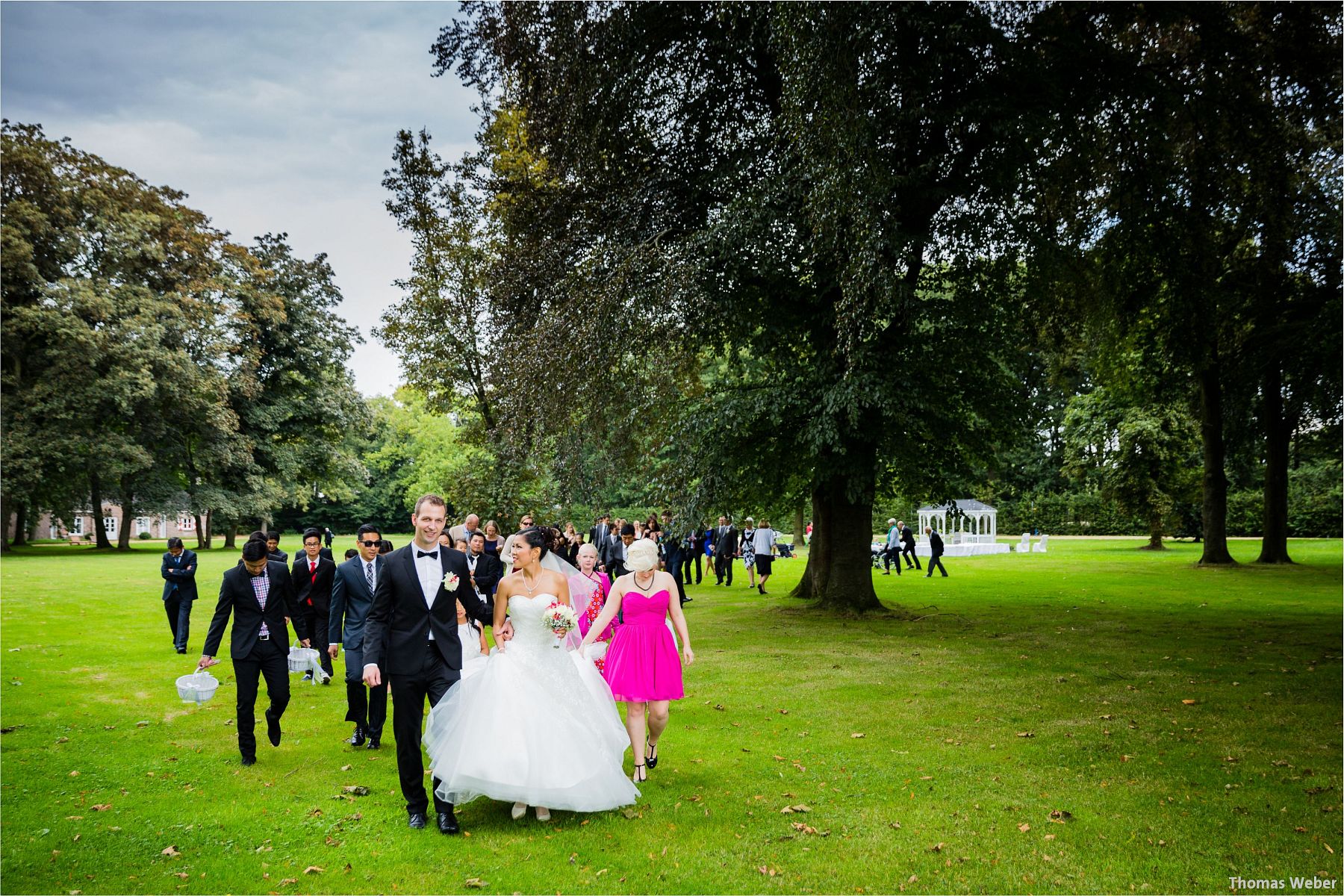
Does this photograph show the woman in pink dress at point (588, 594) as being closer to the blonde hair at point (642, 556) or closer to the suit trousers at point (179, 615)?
the blonde hair at point (642, 556)

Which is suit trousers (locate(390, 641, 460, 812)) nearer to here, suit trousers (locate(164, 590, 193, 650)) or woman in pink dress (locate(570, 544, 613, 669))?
woman in pink dress (locate(570, 544, 613, 669))

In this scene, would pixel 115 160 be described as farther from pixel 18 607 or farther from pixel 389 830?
pixel 389 830

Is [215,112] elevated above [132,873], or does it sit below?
above

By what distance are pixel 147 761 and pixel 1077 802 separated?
797cm

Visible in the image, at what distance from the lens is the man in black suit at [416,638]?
6023 mm

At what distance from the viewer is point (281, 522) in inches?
3093

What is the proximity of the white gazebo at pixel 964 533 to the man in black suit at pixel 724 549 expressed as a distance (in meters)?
16.3

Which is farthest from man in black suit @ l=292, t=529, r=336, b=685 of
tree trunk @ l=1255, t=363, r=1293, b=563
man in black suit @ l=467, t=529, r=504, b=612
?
tree trunk @ l=1255, t=363, r=1293, b=563

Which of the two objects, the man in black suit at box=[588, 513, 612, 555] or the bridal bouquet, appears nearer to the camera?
the bridal bouquet

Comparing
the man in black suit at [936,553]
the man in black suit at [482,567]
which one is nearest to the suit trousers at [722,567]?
the man in black suit at [936,553]

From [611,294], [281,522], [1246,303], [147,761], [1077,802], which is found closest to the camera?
[1077,802]

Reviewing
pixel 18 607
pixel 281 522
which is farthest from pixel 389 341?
pixel 281 522

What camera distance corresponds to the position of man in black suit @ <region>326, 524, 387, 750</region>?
8328mm

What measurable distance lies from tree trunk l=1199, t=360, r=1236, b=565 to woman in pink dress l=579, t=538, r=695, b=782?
2821cm
